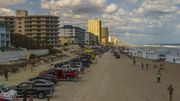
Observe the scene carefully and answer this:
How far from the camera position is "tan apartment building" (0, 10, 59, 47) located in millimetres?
157125

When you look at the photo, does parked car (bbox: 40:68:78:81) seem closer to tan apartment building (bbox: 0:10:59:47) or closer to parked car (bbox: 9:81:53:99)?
parked car (bbox: 9:81:53:99)

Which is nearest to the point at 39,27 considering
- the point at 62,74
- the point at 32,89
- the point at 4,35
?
the point at 4,35

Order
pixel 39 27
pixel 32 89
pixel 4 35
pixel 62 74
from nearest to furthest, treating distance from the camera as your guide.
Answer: pixel 32 89, pixel 62 74, pixel 4 35, pixel 39 27

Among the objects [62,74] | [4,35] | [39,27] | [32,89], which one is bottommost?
[62,74]

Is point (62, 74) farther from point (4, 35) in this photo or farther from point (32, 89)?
point (4, 35)

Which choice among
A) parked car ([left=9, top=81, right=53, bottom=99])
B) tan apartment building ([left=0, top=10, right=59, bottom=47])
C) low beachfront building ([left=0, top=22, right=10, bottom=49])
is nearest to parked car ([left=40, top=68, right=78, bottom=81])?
parked car ([left=9, top=81, right=53, bottom=99])

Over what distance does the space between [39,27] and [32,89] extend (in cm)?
13114

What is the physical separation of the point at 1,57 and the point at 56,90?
37.5 metres

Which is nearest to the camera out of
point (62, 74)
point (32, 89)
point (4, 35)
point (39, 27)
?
point (32, 89)

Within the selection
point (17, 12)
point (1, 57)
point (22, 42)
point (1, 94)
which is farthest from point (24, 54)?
point (17, 12)

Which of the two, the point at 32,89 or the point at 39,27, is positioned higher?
the point at 39,27

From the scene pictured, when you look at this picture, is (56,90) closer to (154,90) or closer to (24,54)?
(154,90)

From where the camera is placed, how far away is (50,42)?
521 feet

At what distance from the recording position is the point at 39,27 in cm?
15800
